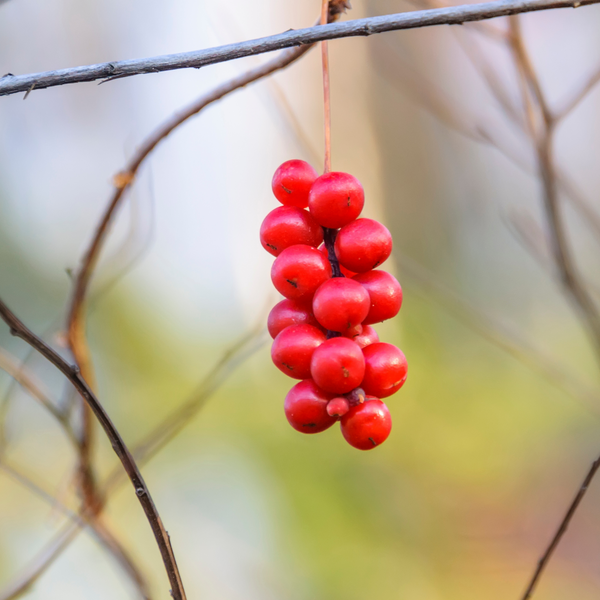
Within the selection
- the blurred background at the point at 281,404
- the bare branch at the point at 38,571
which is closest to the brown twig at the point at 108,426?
the bare branch at the point at 38,571

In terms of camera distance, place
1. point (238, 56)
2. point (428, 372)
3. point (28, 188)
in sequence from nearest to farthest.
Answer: point (238, 56) → point (28, 188) → point (428, 372)

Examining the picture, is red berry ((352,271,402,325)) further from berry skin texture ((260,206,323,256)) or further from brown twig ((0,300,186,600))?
brown twig ((0,300,186,600))

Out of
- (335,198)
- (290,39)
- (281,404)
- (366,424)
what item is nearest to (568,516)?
(366,424)

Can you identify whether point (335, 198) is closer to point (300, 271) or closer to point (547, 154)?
point (300, 271)

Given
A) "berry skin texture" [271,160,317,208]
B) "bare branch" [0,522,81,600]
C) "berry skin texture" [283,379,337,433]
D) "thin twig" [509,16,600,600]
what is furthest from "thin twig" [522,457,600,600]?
"bare branch" [0,522,81,600]

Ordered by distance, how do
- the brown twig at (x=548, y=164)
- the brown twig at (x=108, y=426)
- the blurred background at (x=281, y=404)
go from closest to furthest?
the brown twig at (x=108, y=426), the brown twig at (x=548, y=164), the blurred background at (x=281, y=404)

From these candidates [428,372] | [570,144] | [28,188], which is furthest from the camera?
[428,372]

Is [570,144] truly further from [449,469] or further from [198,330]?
[198,330]

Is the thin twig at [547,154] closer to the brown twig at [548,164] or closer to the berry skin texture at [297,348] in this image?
the brown twig at [548,164]

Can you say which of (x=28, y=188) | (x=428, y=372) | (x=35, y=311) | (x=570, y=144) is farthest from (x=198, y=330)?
(x=570, y=144)
